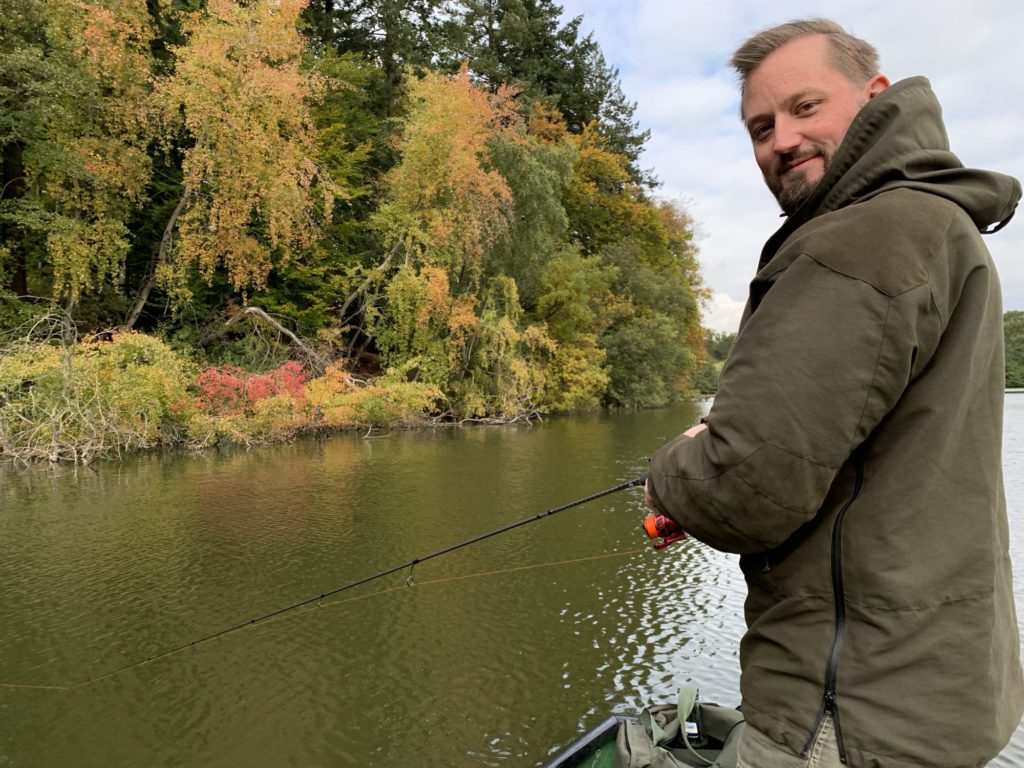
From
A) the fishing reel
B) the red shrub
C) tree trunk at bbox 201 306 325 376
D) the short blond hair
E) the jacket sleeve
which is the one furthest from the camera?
tree trunk at bbox 201 306 325 376

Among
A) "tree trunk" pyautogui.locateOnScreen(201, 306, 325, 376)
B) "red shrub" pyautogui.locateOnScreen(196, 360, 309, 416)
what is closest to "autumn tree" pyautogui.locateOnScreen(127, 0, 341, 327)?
"tree trunk" pyautogui.locateOnScreen(201, 306, 325, 376)

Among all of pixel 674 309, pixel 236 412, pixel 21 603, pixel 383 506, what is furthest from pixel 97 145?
pixel 674 309

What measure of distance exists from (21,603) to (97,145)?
1407 cm

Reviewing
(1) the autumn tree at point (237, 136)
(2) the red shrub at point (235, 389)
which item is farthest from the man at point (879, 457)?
(1) the autumn tree at point (237, 136)

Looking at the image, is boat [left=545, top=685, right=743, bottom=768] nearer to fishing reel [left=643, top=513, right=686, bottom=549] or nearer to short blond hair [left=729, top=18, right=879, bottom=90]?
fishing reel [left=643, top=513, right=686, bottom=549]

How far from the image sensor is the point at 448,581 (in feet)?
19.1

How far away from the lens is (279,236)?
1891 centimetres

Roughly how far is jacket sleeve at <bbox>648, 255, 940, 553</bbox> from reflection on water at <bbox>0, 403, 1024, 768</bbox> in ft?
9.11

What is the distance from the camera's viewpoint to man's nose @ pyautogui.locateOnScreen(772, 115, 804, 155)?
1266mm

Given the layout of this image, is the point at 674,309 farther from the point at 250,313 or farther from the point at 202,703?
the point at 202,703

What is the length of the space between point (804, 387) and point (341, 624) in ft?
15.1

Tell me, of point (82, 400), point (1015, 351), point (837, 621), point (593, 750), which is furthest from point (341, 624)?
point (1015, 351)

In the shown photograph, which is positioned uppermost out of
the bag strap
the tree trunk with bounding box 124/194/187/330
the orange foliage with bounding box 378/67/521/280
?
the orange foliage with bounding box 378/67/521/280

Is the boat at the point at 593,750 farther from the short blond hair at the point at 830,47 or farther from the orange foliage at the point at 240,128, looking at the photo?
the orange foliage at the point at 240,128
